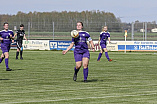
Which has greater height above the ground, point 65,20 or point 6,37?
point 65,20

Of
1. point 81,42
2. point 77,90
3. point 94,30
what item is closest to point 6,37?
point 81,42

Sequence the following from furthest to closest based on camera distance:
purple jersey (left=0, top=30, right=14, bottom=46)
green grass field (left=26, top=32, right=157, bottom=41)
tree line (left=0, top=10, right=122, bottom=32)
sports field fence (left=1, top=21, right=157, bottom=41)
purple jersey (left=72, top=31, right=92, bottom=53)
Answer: tree line (left=0, top=10, right=122, bottom=32), sports field fence (left=1, top=21, right=157, bottom=41), green grass field (left=26, top=32, right=157, bottom=41), purple jersey (left=0, top=30, right=14, bottom=46), purple jersey (left=72, top=31, right=92, bottom=53)

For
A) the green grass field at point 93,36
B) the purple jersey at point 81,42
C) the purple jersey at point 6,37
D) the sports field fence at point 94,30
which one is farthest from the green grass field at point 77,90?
the sports field fence at point 94,30

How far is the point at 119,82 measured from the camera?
1388 cm

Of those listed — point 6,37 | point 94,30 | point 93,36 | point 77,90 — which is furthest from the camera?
point 93,36

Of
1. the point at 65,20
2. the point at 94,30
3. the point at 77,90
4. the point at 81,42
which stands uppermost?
the point at 65,20

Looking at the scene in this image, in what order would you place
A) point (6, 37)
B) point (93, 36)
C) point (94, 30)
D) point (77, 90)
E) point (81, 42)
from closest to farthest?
1. point (77, 90)
2. point (81, 42)
3. point (6, 37)
4. point (94, 30)
5. point (93, 36)

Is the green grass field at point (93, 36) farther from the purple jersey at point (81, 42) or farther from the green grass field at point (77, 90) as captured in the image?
the purple jersey at point (81, 42)

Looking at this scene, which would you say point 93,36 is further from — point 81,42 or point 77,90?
point 77,90

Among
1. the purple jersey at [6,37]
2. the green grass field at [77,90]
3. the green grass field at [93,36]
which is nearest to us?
the green grass field at [77,90]

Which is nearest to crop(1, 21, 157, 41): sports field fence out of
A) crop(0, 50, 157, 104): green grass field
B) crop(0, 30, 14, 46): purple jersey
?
crop(0, 30, 14, 46): purple jersey

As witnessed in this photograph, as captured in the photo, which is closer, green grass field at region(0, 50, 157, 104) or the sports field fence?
green grass field at region(0, 50, 157, 104)

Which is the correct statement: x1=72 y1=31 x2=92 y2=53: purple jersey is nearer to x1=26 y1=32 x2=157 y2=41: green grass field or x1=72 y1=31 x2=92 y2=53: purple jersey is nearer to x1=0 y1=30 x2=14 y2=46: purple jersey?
x1=0 y1=30 x2=14 y2=46: purple jersey

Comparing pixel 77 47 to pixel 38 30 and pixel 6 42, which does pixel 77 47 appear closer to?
pixel 6 42
